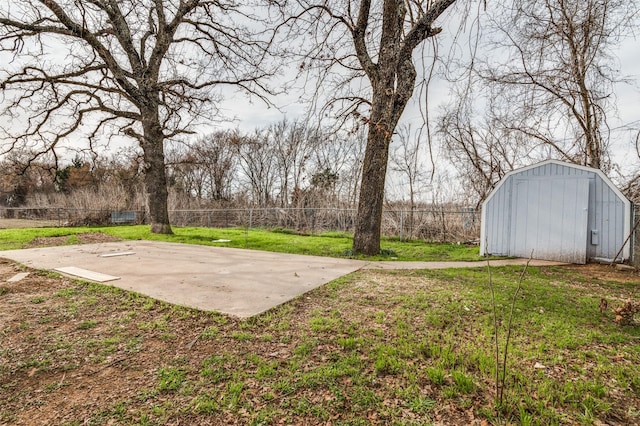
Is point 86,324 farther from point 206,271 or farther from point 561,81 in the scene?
point 561,81

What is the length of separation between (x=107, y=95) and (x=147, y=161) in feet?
8.09

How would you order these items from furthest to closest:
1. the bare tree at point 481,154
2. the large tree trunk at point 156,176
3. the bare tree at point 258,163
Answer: the bare tree at point 258,163 < the bare tree at point 481,154 < the large tree trunk at point 156,176

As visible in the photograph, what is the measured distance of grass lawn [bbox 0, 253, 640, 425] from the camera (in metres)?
1.57

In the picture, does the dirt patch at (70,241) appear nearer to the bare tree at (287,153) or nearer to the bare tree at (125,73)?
the bare tree at (125,73)

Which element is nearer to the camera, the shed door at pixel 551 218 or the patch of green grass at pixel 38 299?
the patch of green grass at pixel 38 299

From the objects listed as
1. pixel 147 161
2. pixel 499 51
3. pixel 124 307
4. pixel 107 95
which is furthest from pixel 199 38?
pixel 124 307

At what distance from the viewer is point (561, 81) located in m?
8.57

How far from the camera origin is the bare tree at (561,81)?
7609 millimetres

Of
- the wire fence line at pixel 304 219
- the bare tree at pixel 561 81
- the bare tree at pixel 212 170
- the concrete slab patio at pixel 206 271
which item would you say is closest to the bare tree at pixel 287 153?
the bare tree at pixel 212 170

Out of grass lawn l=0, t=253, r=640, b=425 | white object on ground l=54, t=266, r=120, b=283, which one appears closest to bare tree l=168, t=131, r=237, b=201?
white object on ground l=54, t=266, r=120, b=283

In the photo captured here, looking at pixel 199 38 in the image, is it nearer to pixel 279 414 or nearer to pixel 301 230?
pixel 301 230

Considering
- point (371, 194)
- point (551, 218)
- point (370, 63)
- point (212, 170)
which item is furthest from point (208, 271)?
point (212, 170)

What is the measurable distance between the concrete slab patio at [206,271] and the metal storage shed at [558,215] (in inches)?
148

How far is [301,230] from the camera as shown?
12.9 metres
